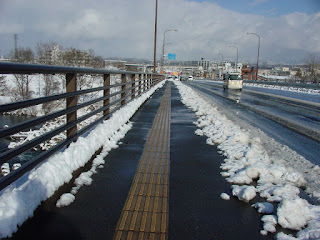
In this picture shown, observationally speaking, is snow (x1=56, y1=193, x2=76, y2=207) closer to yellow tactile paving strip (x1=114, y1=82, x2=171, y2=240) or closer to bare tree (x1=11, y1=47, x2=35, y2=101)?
yellow tactile paving strip (x1=114, y1=82, x2=171, y2=240)

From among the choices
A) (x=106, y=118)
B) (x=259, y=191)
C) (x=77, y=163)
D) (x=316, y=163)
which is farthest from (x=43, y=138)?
(x=316, y=163)

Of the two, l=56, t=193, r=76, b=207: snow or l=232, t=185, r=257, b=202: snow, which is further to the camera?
l=232, t=185, r=257, b=202: snow

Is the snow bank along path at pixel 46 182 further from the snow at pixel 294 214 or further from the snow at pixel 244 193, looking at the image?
the snow at pixel 294 214

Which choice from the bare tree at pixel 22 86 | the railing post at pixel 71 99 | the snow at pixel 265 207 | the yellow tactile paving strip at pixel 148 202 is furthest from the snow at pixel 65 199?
the bare tree at pixel 22 86

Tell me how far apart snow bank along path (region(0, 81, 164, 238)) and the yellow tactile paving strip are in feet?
2.27

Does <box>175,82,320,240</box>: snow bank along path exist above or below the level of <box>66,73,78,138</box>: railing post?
below

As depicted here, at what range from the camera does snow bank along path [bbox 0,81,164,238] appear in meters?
2.60

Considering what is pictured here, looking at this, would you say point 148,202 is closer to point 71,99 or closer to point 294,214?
point 294,214

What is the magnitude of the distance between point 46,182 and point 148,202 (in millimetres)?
1125

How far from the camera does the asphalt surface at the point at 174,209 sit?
2.73 meters

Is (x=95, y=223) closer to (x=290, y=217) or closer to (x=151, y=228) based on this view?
(x=151, y=228)

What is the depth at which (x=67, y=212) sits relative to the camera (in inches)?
121

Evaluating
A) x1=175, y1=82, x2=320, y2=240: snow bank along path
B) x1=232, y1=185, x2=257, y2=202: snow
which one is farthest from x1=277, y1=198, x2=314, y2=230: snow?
x1=232, y1=185, x2=257, y2=202: snow

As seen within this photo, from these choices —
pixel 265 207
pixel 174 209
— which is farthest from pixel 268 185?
pixel 174 209
